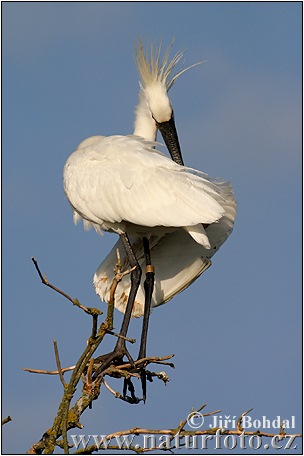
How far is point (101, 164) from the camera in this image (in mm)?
9094

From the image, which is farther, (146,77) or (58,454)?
(146,77)

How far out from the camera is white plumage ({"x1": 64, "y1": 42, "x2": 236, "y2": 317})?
8711 millimetres

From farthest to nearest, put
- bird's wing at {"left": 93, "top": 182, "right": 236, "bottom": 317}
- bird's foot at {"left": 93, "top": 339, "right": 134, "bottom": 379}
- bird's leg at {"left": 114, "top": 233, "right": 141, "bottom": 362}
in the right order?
1. bird's wing at {"left": 93, "top": 182, "right": 236, "bottom": 317}
2. bird's leg at {"left": 114, "top": 233, "right": 141, "bottom": 362}
3. bird's foot at {"left": 93, "top": 339, "right": 134, "bottom": 379}

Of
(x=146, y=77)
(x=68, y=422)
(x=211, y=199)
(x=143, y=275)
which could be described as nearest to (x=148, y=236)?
(x=143, y=275)

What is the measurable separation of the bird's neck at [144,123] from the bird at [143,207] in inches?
43.8

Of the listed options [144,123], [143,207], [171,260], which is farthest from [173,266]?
[144,123]

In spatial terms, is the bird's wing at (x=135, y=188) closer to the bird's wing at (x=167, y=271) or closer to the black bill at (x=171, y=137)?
the bird's wing at (x=167, y=271)

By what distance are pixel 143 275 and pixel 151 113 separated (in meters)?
2.03

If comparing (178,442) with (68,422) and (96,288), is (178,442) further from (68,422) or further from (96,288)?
(96,288)

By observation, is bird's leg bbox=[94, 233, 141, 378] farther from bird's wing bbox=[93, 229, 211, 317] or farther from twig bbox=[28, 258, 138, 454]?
twig bbox=[28, 258, 138, 454]

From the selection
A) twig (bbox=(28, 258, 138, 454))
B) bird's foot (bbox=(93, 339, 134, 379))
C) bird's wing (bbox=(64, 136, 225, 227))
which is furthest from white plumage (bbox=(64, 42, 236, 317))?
twig (bbox=(28, 258, 138, 454))

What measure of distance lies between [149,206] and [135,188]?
20cm

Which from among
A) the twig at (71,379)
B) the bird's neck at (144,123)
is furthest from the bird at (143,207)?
the twig at (71,379)

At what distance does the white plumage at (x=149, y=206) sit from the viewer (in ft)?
28.6
